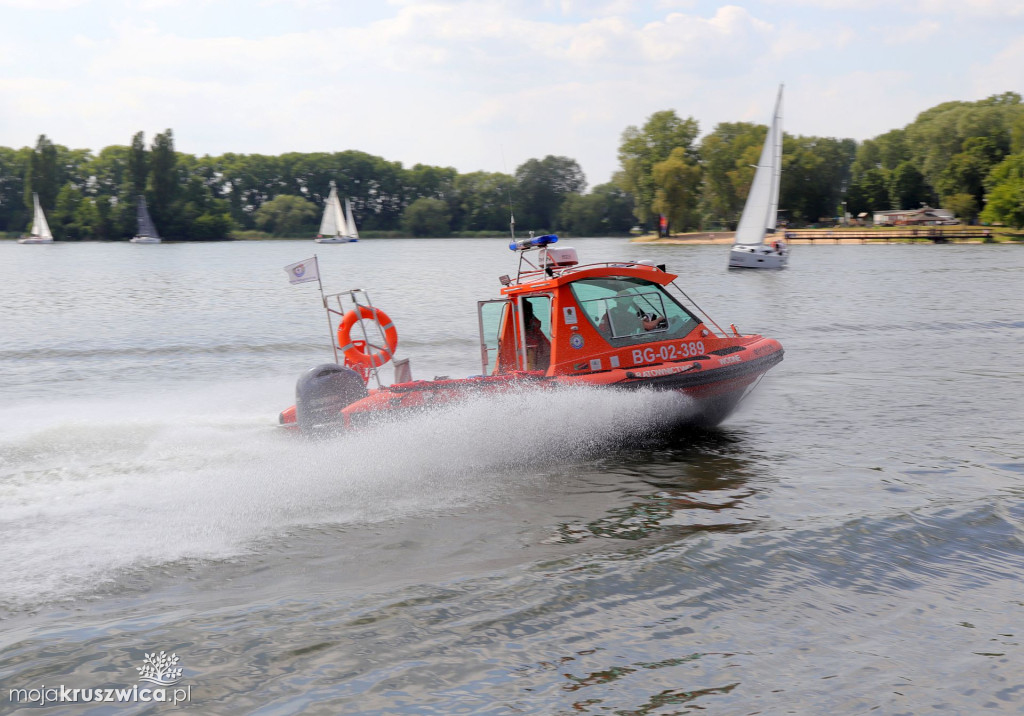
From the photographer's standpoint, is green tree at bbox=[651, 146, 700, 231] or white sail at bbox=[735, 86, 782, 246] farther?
green tree at bbox=[651, 146, 700, 231]

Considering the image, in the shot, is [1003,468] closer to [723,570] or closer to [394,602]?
[723,570]

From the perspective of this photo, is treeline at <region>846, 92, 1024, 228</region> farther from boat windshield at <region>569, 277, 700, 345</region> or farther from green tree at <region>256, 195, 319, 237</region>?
green tree at <region>256, 195, 319, 237</region>

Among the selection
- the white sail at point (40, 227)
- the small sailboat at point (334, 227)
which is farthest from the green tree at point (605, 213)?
the white sail at point (40, 227)

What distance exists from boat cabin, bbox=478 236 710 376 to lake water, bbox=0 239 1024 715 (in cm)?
64

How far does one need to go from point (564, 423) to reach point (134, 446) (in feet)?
14.8

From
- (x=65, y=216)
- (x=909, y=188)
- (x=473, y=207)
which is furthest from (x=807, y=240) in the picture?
(x=65, y=216)

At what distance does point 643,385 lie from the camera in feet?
31.7

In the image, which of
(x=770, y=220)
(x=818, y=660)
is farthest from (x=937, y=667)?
(x=770, y=220)

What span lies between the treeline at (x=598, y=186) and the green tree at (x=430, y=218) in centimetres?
22

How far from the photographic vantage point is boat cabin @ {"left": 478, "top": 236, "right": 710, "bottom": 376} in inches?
386

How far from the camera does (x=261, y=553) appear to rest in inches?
259

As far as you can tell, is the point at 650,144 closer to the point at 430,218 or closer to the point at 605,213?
the point at 605,213

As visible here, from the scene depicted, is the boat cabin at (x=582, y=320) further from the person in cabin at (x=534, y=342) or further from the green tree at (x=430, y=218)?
the green tree at (x=430, y=218)

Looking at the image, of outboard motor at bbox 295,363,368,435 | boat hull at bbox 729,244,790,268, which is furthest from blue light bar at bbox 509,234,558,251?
boat hull at bbox 729,244,790,268
